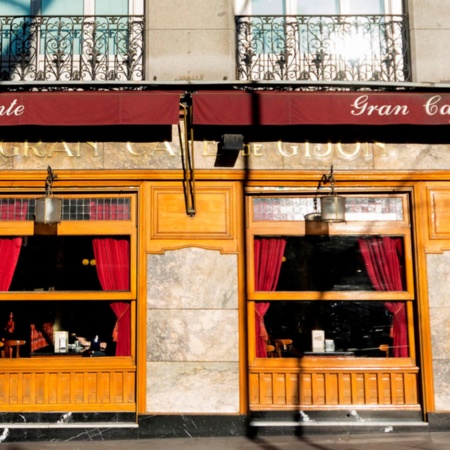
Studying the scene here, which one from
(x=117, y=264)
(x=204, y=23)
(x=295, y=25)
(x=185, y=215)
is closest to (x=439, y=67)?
(x=295, y=25)

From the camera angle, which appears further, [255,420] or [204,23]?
[204,23]

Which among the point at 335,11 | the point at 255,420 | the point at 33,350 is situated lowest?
the point at 255,420

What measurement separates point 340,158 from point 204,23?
2848mm

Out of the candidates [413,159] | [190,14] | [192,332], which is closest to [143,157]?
[190,14]

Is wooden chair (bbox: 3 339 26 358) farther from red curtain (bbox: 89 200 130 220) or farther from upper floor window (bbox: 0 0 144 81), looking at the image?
upper floor window (bbox: 0 0 144 81)

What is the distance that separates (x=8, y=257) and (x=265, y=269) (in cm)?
372

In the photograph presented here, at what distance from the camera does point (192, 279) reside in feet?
32.0

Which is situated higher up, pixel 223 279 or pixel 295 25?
pixel 295 25

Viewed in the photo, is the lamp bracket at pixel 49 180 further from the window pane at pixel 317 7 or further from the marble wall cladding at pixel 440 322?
the marble wall cladding at pixel 440 322

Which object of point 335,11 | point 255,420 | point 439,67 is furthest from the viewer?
point 335,11

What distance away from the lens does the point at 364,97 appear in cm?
969

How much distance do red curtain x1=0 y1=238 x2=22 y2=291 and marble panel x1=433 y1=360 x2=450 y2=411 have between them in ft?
20.1

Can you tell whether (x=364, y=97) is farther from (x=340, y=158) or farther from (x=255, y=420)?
(x=255, y=420)

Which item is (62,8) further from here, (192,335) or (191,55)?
(192,335)
